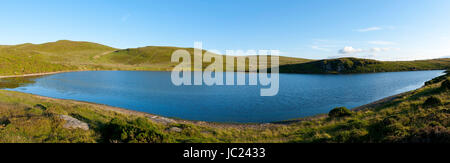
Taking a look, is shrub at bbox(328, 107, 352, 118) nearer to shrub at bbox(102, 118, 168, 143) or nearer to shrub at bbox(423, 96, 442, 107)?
shrub at bbox(423, 96, 442, 107)

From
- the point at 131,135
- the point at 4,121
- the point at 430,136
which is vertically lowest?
the point at 131,135

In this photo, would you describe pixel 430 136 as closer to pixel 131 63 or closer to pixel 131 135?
pixel 131 135

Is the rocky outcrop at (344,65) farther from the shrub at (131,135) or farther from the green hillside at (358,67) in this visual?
the shrub at (131,135)

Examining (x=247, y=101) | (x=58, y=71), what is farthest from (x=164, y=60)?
(x=247, y=101)

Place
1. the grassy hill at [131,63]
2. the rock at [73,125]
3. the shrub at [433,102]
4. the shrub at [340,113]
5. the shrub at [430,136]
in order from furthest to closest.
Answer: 1. the grassy hill at [131,63]
2. the shrub at [340,113]
3. the shrub at [433,102]
4. the rock at [73,125]
5. the shrub at [430,136]

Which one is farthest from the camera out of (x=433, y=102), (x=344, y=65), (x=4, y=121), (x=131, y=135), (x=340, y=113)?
(x=344, y=65)

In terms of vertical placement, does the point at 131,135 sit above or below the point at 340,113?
above

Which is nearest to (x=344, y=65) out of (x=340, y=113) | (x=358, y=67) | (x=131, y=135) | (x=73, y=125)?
(x=358, y=67)

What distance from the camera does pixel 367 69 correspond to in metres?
121

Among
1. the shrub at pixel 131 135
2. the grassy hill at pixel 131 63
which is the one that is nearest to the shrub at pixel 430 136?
the shrub at pixel 131 135

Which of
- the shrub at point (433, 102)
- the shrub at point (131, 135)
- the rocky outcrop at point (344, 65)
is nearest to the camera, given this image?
the shrub at point (131, 135)

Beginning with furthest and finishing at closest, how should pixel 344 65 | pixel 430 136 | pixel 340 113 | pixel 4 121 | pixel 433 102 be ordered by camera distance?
pixel 344 65, pixel 340 113, pixel 433 102, pixel 4 121, pixel 430 136
